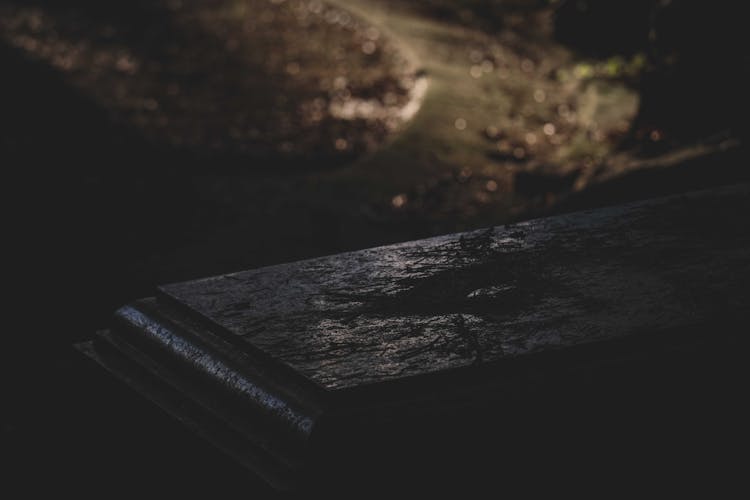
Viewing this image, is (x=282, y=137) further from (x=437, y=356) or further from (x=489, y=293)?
(x=437, y=356)

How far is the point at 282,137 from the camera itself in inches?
249

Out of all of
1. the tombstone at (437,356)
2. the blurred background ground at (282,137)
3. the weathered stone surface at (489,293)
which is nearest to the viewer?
the tombstone at (437,356)

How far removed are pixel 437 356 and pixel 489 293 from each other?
1.11ft

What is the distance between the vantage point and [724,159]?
399 cm

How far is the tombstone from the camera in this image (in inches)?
71.4

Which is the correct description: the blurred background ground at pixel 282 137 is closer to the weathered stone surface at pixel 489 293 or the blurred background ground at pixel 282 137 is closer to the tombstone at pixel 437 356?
the tombstone at pixel 437 356

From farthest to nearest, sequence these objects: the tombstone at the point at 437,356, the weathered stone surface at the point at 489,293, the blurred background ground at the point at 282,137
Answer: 1. the blurred background ground at the point at 282,137
2. the weathered stone surface at the point at 489,293
3. the tombstone at the point at 437,356

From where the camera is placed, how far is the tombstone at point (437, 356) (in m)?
1.81

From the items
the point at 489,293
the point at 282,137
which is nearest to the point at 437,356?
the point at 489,293

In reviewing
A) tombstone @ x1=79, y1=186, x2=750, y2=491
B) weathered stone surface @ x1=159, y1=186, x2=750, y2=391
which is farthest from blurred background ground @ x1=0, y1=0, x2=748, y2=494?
weathered stone surface @ x1=159, y1=186, x2=750, y2=391

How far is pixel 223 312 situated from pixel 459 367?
64 centimetres

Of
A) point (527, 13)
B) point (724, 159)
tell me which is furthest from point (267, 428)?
point (527, 13)

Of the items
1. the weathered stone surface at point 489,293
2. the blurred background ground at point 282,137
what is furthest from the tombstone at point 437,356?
the blurred background ground at point 282,137

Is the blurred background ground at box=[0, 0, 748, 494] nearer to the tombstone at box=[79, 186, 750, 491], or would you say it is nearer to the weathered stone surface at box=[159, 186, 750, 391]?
the tombstone at box=[79, 186, 750, 491]
